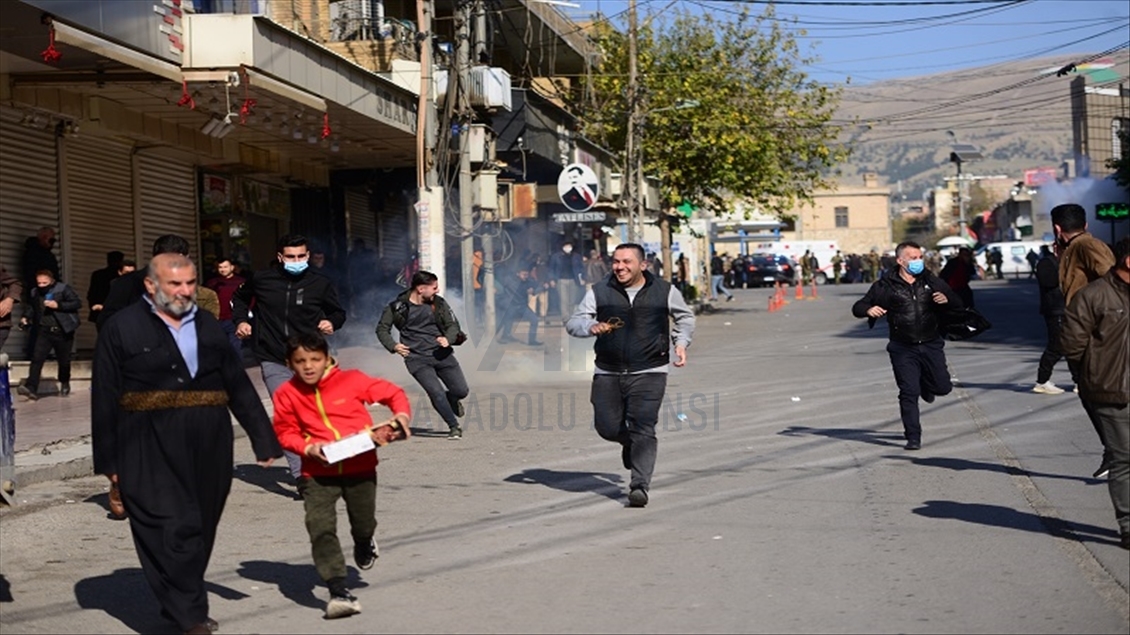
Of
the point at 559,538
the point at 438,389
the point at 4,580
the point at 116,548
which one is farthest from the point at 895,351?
the point at 4,580

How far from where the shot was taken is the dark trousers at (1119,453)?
812cm

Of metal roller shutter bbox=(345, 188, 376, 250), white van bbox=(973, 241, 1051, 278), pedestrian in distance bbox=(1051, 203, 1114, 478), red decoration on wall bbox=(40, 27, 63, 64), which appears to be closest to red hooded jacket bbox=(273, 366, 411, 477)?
pedestrian in distance bbox=(1051, 203, 1114, 478)

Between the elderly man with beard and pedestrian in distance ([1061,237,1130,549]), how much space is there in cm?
436

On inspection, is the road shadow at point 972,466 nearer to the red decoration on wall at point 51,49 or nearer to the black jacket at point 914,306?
the black jacket at point 914,306

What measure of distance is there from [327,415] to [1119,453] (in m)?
4.07

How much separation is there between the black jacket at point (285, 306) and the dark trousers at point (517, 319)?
17.9 meters

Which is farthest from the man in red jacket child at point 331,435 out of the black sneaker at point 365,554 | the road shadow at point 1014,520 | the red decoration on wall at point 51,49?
the red decoration on wall at point 51,49

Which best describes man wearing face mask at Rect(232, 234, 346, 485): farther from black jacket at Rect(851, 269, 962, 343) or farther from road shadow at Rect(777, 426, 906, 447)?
road shadow at Rect(777, 426, 906, 447)

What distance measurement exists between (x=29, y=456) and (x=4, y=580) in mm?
4889

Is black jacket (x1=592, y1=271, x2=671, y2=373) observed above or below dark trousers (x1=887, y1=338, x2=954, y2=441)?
above

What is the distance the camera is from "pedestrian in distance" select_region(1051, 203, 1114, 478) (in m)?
10.4

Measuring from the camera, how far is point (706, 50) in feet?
149

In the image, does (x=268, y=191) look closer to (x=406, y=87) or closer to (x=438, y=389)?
(x=406, y=87)

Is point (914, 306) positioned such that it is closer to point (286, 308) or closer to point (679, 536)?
point (679, 536)
